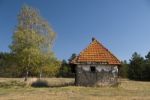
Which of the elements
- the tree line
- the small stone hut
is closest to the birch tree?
the small stone hut

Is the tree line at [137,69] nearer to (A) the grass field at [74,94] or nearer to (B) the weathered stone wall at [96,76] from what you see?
(B) the weathered stone wall at [96,76]

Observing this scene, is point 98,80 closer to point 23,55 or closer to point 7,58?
point 23,55

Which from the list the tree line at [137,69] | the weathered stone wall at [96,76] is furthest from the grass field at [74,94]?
the tree line at [137,69]

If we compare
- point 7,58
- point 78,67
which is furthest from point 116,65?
point 7,58

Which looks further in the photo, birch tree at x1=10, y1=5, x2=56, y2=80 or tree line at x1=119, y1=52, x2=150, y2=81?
tree line at x1=119, y1=52, x2=150, y2=81

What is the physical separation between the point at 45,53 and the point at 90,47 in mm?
6512

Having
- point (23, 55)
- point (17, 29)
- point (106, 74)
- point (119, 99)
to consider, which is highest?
point (17, 29)

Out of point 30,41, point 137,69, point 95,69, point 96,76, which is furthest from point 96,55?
point 137,69

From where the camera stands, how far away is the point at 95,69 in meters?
34.3

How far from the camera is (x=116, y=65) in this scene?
34.6 m

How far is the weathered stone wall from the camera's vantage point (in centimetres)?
3388

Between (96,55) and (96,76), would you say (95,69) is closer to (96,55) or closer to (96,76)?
(96,76)

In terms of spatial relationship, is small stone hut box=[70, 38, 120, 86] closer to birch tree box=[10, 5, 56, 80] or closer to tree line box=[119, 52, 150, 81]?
birch tree box=[10, 5, 56, 80]

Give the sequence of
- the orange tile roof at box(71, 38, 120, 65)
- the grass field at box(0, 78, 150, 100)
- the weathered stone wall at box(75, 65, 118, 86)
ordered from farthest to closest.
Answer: the orange tile roof at box(71, 38, 120, 65), the weathered stone wall at box(75, 65, 118, 86), the grass field at box(0, 78, 150, 100)
